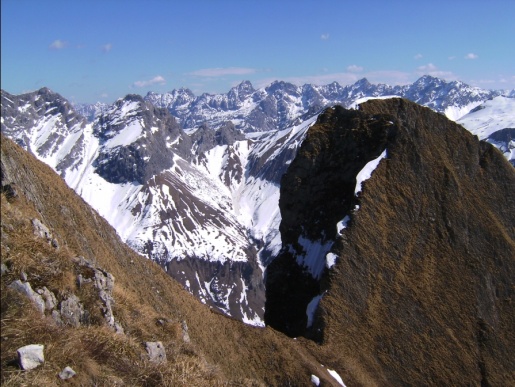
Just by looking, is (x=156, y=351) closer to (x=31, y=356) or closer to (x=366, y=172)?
(x=31, y=356)

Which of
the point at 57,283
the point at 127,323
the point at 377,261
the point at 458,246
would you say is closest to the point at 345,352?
the point at 377,261

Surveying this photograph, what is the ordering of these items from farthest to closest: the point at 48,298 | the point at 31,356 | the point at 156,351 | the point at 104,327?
the point at 156,351 → the point at 104,327 → the point at 48,298 → the point at 31,356

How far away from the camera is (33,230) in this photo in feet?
56.0

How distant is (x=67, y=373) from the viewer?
36.2 feet

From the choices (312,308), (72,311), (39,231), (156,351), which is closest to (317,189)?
(312,308)

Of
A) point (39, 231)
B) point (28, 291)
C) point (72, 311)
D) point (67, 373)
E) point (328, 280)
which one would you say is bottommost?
point (328, 280)

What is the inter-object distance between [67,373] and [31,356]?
1.03 metres

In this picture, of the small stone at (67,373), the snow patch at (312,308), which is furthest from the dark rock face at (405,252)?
the small stone at (67,373)

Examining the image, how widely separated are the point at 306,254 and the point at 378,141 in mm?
18586

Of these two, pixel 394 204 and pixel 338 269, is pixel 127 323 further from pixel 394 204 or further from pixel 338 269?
pixel 394 204

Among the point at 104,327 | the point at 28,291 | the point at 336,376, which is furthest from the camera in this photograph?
the point at 336,376

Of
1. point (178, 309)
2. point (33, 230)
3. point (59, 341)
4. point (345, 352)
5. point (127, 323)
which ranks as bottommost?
point (345, 352)

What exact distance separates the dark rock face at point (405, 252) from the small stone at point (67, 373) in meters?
30.3

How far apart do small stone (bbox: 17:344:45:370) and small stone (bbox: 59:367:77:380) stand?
592mm
